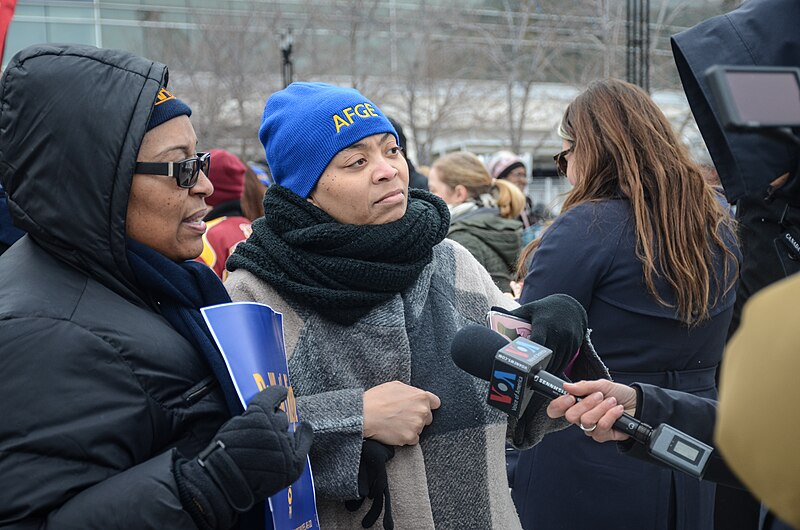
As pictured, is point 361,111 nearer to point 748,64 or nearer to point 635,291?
point 748,64

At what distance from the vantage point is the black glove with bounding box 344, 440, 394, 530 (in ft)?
7.89

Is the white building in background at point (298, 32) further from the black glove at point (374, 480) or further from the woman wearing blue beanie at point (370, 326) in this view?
the black glove at point (374, 480)

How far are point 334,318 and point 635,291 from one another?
1242 millimetres

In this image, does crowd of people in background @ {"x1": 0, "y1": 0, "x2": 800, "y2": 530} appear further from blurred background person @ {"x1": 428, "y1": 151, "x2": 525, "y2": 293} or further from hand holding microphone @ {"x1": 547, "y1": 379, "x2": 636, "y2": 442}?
blurred background person @ {"x1": 428, "y1": 151, "x2": 525, "y2": 293}

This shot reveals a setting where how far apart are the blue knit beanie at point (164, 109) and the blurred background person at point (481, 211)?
3286 millimetres

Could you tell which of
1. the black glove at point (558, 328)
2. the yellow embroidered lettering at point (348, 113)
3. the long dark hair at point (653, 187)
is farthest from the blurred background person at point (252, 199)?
the black glove at point (558, 328)

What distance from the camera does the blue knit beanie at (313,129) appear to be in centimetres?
266

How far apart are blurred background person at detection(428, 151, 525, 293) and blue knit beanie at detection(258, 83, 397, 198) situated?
2735 millimetres

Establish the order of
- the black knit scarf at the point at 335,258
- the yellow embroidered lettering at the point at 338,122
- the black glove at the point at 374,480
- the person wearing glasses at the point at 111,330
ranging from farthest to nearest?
1. the yellow embroidered lettering at the point at 338,122
2. the black knit scarf at the point at 335,258
3. the black glove at the point at 374,480
4. the person wearing glasses at the point at 111,330

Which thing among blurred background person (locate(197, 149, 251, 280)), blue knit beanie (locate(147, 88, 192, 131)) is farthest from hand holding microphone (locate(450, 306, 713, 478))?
blurred background person (locate(197, 149, 251, 280))

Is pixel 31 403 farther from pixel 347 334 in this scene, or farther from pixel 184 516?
pixel 347 334

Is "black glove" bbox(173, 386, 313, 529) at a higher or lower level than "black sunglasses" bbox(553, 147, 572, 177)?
lower

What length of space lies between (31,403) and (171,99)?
0.90 meters

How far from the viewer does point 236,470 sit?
1.87 meters
